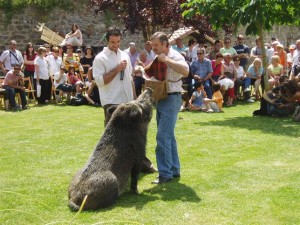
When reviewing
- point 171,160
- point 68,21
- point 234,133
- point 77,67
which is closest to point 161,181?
point 171,160

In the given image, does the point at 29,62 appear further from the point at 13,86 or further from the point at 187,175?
the point at 187,175

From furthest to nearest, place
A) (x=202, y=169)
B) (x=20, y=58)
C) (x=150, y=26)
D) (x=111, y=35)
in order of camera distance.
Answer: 1. (x=150, y=26)
2. (x=20, y=58)
3. (x=202, y=169)
4. (x=111, y=35)

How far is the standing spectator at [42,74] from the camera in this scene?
16828 mm

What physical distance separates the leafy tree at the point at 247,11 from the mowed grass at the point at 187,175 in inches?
101

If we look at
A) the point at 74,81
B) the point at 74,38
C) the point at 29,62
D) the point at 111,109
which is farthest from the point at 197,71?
the point at 111,109

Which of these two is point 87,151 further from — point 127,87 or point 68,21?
point 68,21

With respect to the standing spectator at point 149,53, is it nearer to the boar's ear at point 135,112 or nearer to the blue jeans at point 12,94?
the blue jeans at point 12,94

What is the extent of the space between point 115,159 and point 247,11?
7.44 m

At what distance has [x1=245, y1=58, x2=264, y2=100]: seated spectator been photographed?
53.7 feet

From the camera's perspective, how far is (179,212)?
5.57 meters

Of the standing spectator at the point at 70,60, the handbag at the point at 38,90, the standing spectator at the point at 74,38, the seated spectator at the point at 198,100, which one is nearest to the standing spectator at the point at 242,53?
the seated spectator at the point at 198,100

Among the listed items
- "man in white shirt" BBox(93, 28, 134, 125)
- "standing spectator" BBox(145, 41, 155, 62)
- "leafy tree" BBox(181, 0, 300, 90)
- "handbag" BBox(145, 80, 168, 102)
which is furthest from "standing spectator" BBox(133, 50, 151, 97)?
"handbag" BBox(145, 80, 168, 102)

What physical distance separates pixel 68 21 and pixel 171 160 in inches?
669

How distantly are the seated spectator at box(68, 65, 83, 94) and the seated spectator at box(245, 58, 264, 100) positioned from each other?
5.68 meters
